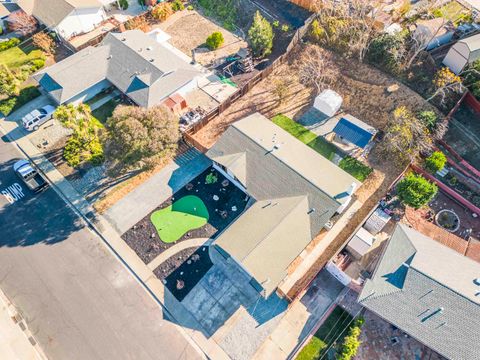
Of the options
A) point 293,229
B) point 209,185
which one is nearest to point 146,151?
point 209,185

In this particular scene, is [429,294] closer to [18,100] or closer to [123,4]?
[18,100]

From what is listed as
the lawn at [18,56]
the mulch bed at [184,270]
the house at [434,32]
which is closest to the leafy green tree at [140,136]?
the mulch bed at [184,270]

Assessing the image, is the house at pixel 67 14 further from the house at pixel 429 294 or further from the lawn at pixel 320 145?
the house at pixel 429 294

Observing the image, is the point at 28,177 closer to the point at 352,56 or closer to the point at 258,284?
the point at 258,284

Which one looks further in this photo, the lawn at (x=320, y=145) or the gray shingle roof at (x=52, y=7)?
the gray shingle roof at (x=52, y=7)

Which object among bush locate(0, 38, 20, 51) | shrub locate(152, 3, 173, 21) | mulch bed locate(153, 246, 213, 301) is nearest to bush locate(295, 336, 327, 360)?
mulch bed locate(153, 246, 213, 301)
